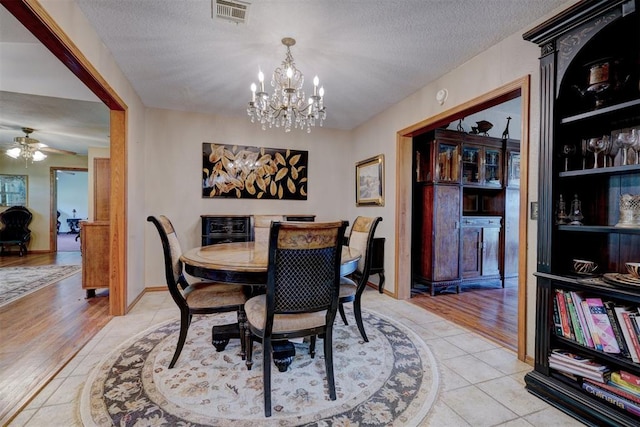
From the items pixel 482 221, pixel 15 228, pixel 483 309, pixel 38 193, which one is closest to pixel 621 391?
pixel 483 309

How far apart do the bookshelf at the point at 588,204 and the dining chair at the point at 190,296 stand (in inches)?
76.5

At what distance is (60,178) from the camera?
37.9 ft

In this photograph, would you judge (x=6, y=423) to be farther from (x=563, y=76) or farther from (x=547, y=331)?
(x=563, y=76)

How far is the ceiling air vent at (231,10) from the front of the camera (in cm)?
192

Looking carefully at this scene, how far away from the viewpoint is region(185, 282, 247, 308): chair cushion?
6.68 feet

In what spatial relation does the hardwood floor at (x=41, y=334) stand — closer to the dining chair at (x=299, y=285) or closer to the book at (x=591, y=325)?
the dining chair at (x=299, y=285)

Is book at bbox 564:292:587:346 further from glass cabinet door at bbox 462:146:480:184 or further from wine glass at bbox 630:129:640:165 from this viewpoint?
glass cabinet door at bbox 462:146:480:184

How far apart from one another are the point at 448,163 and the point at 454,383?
2902mm

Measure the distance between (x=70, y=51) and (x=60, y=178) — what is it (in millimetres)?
12914

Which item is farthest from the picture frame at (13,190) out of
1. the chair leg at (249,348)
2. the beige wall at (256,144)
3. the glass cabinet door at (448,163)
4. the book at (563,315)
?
the book at (563,315)

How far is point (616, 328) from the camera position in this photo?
4.98 ft

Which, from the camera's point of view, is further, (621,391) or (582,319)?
(582,319)

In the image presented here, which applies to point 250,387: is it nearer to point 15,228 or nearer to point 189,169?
point 189,169

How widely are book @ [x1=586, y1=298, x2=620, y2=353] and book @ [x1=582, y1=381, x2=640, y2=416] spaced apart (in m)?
0.20
